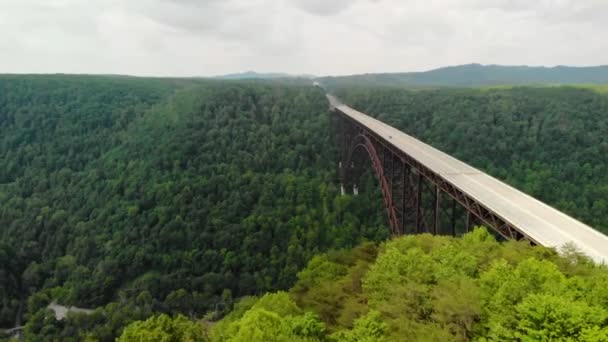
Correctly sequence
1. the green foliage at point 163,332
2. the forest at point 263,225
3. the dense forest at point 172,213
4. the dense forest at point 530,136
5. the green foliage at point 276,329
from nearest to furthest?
1. the green foliage at point 276,329
2. the forest at point 263,225
3. the green foliage at point 163,332
4. the dense forest at point 172,213
5. the dense forest at point 530,136

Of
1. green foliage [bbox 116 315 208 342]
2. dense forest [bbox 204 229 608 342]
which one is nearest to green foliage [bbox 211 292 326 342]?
dense forest [bbox 204 229 608 342]

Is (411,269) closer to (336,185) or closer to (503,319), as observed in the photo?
(503,319)

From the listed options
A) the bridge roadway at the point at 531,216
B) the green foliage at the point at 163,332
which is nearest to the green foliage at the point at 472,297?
the bridge roadway at the point at 531,216

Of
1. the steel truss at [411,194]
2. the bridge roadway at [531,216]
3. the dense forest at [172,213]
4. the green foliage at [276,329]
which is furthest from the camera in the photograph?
the dense forest at [172,213]

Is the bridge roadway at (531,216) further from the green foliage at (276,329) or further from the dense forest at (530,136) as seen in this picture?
the dense forest at (530,136)

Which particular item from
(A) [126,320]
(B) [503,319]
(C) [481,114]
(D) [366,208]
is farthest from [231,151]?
(B) [503,319]

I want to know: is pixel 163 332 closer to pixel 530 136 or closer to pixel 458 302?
pixel 458 302

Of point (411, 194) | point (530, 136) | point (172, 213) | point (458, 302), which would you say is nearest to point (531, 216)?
point (458, 302)

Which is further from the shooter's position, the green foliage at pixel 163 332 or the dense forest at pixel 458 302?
the green foliage at pixel 163 332

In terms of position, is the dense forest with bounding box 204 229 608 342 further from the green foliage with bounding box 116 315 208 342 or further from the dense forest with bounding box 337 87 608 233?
the dense forest with bounding box 337 87 608 233
